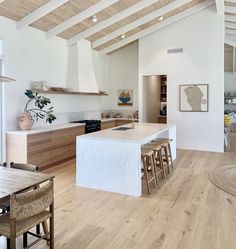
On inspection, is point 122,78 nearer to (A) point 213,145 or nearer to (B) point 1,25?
(A) point 213,145

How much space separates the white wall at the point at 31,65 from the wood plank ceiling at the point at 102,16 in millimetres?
231

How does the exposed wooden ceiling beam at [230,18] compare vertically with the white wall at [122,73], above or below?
→ above

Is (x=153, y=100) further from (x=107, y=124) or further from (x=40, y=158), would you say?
(x=40, y=158)

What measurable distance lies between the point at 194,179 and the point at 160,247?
2.39 metres

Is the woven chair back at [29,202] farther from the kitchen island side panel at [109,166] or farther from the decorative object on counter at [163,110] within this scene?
the decorative object on counter at [163,110]

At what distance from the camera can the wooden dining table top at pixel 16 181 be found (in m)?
2.00

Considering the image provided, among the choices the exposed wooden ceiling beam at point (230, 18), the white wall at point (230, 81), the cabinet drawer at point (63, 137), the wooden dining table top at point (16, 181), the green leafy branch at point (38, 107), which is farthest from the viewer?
the white wall at point (230, 81)

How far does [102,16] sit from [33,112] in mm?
2790

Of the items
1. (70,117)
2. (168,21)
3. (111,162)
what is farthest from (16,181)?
(168,21)

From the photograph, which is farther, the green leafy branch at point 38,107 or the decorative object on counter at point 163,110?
the decorative object on counter at point 163,110

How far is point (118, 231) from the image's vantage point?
2857 mm

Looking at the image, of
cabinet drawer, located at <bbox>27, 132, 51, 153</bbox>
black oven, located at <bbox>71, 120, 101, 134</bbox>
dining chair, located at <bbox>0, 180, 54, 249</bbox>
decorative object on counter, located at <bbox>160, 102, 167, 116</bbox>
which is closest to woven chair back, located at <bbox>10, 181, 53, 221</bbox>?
dining chair, located at <bbox>0, 180, 54, 249</bbox>

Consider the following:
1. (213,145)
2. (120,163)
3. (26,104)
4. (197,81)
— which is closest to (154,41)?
(197,81)

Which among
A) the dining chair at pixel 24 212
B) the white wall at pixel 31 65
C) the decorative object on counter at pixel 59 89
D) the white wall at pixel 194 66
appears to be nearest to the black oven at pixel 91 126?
the white wall at pixel 31 65
